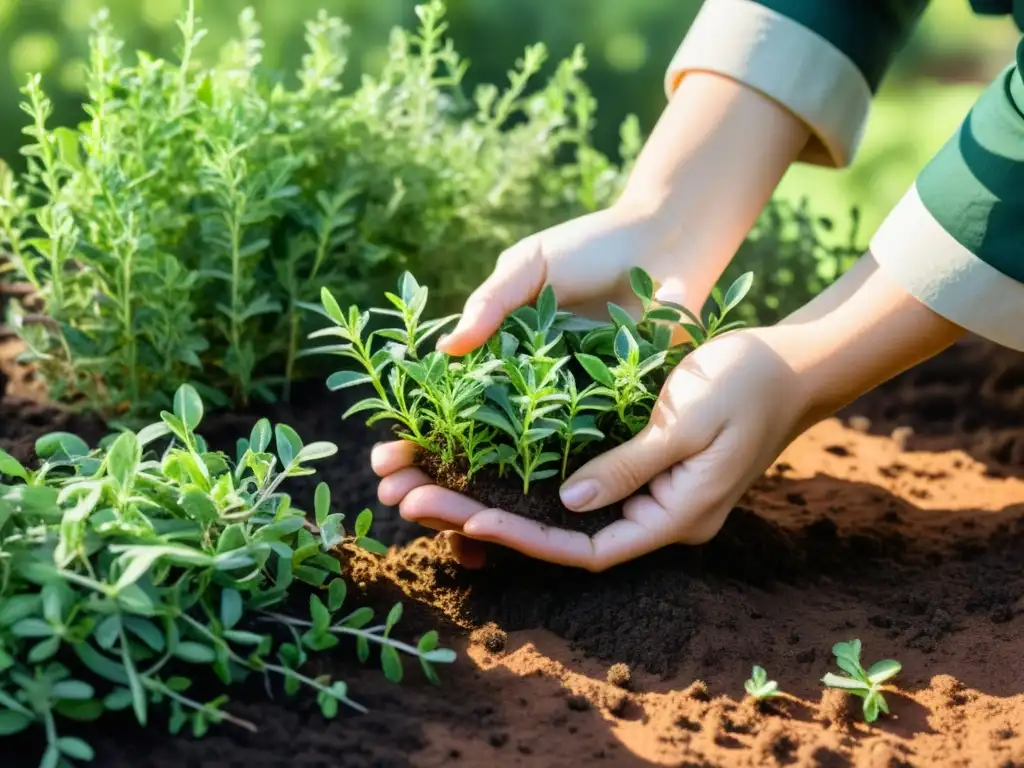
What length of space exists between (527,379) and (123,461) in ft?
1.75

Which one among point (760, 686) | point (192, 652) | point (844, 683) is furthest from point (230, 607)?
point (844, 683)

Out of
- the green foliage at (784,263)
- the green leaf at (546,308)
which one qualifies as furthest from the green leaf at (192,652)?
the green foliage at (784,263)

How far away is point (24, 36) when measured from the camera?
3051 millimetres

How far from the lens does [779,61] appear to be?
1996mm

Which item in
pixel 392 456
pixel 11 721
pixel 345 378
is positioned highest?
pixel 345 378

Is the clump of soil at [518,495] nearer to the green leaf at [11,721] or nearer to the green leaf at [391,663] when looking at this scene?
the green leaf at [391,663]

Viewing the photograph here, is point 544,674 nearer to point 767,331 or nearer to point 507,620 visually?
point 507,620

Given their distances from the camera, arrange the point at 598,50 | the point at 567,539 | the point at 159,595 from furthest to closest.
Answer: the point at 598,50 → the point at 567,539 → the point at 159,595

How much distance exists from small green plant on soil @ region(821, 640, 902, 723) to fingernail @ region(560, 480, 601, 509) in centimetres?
38

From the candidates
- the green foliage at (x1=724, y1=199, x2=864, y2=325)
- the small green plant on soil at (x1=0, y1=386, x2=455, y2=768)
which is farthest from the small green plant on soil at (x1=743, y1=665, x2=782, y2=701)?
the green foliage at (x1=724, y1=199, x2=864, y2=325)

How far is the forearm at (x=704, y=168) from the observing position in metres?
2.03

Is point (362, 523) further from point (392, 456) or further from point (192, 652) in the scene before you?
point (192, 652)

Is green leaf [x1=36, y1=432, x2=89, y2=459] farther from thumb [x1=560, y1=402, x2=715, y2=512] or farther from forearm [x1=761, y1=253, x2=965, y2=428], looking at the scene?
forearm [x1=761, y1=253, x2=965, y2=428]

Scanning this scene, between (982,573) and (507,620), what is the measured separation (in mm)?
790
